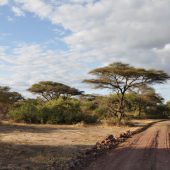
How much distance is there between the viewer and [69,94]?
217ft

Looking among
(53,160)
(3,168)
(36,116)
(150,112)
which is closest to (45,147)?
(53,160)

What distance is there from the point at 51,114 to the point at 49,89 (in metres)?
24.5

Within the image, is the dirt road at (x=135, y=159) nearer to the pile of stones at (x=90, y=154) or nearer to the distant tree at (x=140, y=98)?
the pile of stones at (x=90, y=154)

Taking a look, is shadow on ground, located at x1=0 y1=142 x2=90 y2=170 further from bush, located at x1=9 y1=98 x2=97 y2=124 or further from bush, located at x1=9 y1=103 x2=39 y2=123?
bush, located at x1=9 y1=98 x2=97 y2=124

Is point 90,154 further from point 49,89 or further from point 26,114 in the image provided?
point 49,89

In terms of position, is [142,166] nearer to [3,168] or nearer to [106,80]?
[3,168]

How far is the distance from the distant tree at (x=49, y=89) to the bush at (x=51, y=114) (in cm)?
2229

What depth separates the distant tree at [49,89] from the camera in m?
63.4

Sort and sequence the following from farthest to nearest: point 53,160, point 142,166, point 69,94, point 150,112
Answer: point 150,112 < point 69,94 < point 53,160 < point 142,166

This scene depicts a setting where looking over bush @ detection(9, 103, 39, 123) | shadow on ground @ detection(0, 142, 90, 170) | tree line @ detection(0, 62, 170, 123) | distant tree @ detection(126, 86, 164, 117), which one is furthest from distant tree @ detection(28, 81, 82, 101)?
shadow on ground @ detection(0, 142, 90, 170)

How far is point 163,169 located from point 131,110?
2303 inches

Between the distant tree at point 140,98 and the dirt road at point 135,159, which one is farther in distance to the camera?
the distant tree at point 140,98

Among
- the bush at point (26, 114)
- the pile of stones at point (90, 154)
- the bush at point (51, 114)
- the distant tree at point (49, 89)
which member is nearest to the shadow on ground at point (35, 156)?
the pile of stones at point (90, 154)

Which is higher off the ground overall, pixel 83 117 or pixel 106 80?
pixel 106 80
